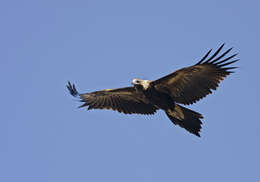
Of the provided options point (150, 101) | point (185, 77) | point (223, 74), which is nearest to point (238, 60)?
point (223, 74)

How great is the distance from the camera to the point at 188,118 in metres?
12.5

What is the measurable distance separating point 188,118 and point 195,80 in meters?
0.88

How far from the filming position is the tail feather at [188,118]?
12.5 metres

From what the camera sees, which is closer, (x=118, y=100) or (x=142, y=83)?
(x=142, y=83)

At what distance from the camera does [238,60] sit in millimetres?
11891

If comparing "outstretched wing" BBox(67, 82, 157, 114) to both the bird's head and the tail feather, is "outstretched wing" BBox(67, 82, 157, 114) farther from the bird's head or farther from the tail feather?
the tail feather

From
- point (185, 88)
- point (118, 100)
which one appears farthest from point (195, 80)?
point (118, 100)

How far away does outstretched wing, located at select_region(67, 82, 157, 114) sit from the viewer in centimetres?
1365

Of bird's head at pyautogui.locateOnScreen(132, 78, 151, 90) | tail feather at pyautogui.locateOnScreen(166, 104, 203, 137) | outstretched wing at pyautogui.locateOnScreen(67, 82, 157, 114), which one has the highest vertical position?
outstretched wing at pyautogui.locateOnScreen(67, 82, 157, 114)

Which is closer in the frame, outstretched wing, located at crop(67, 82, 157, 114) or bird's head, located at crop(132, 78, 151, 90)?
bird's head, located at crop(132, 78, 151, 90)

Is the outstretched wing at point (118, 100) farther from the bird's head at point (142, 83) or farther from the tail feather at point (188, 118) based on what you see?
the tail feather at point (188, 118)

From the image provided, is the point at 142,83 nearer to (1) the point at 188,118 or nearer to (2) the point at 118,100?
(1) the point at 188,118

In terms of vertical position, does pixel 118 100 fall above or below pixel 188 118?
above

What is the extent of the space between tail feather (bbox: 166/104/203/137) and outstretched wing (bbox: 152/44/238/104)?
1.19ft
